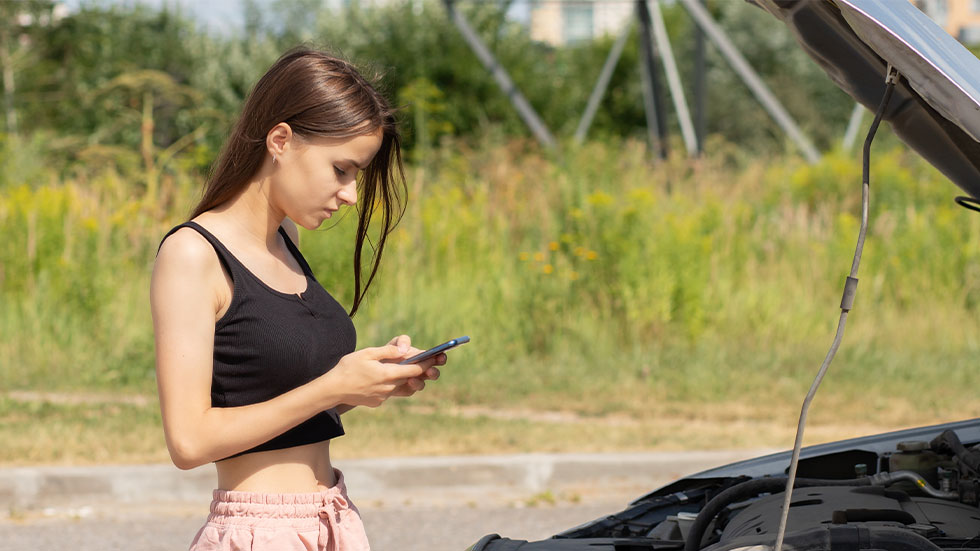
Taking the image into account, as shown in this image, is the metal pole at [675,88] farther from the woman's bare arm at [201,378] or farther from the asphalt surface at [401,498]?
the woman's bare arm at [201,378]

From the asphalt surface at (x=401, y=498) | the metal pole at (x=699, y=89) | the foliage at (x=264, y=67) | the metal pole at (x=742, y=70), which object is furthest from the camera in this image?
the foliage at (x=264, y=67)

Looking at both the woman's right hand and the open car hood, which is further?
the woman's right hand

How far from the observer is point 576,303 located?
8906 millimetres

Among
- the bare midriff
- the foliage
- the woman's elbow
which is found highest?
the foliage

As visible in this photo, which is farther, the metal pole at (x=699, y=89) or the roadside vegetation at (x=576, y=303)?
the metal pole at (x=699, y=89)

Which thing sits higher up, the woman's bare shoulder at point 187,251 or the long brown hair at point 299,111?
the long brown hair at point 299,111

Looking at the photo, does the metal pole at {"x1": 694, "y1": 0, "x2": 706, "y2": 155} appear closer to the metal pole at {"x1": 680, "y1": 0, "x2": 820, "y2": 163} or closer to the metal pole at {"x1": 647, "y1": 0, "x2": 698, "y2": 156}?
the metal pole at {"x1": 647, "y1": 0, "x2": 698, "y2": 156}

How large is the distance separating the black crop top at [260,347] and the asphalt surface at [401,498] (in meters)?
3.29

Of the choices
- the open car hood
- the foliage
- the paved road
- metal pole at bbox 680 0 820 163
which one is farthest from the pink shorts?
the foliage

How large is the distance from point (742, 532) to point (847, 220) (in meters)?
8.50

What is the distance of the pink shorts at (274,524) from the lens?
1.99 metres

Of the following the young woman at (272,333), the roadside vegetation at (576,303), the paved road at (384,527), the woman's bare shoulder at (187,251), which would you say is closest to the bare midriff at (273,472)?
the young woman at (272,333)

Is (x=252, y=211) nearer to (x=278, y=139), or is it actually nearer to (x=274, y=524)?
(x=278, y=139)

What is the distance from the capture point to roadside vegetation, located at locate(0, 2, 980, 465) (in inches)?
279
